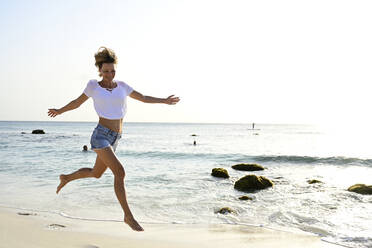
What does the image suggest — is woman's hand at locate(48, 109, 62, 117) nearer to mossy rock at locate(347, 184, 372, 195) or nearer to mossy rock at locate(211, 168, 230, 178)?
mossy rock at locate(347, 184, 372, 195)

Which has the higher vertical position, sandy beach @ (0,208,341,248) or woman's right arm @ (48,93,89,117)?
woman's right arm @ (48,93,89,117)

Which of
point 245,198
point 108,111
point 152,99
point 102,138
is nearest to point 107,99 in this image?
point 108,111

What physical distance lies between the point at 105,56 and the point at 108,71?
204 mm

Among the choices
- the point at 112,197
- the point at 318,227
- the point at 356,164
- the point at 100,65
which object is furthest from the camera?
the point at 356,164

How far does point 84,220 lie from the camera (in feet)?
25.0

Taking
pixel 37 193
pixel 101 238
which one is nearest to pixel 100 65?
pixel 101 238

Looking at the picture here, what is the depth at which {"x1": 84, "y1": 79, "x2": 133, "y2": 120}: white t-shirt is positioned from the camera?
4.65 meters

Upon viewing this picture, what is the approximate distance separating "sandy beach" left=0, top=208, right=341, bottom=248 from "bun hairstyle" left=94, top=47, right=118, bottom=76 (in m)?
2.84

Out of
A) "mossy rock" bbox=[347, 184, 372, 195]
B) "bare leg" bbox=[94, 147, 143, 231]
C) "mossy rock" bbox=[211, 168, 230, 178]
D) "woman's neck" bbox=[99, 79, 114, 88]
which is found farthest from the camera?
"mossy rock" bbox=[211, 168, 230, 178]

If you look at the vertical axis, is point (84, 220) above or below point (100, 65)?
below

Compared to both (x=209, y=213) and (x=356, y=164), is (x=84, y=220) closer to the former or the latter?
(x=209, y=213)

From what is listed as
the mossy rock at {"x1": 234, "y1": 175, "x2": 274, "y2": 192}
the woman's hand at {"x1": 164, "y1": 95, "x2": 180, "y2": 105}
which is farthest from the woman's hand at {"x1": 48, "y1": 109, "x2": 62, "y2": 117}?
the mossy rock at {"x1": 234, "y1": 175, "x2": 274, "y2": 192}

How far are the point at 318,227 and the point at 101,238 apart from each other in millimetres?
4539

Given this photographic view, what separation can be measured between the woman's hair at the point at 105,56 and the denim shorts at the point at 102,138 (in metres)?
0.87
